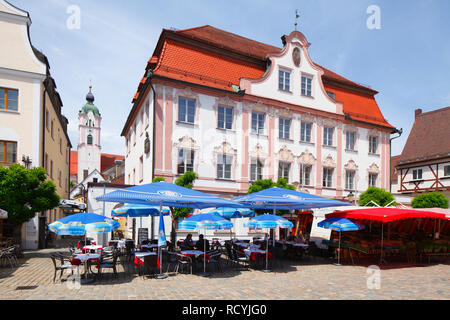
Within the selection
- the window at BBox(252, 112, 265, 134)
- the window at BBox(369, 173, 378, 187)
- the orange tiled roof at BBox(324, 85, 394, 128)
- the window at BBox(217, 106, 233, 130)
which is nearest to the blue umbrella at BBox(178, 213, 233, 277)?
the window at BBox(217, 106, 233, 130)

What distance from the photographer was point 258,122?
23.3 m

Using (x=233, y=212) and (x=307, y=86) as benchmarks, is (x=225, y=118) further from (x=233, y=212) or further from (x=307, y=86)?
(x=307, y=86)

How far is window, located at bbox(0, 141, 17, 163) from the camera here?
1778cm

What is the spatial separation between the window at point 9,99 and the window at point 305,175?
18.6 m

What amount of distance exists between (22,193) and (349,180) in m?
22.7

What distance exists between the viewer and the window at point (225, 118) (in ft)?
72.5

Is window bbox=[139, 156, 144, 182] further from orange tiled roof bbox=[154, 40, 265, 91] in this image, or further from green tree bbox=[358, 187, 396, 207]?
green tree bbox=[358, 187, 396, 207]

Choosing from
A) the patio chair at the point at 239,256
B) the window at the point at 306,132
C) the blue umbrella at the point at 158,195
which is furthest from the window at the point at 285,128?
the blue umbrella at the point at 158,195

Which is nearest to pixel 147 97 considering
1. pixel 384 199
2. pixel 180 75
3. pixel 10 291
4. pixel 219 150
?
pixel 180 75

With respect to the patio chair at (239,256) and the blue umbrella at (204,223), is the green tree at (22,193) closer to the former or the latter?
the blue umbrella at (204,223)

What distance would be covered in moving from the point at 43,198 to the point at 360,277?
13095 millimetres

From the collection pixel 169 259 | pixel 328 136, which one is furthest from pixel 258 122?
pixel 169 259
